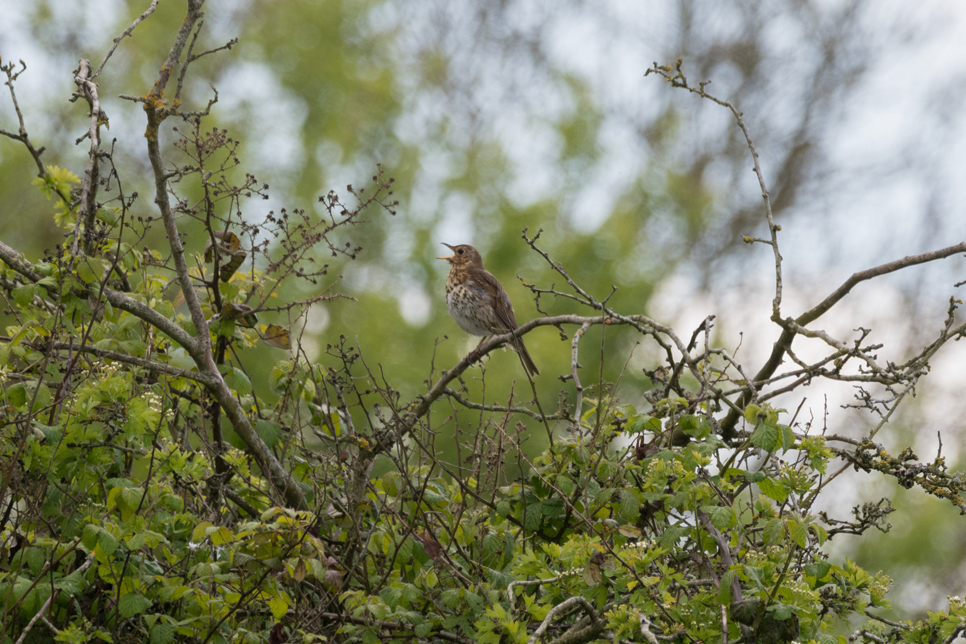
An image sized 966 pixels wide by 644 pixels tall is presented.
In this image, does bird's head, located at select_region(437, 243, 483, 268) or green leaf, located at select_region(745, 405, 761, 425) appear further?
bird's head, located at select_region(437, 243, 483, 268)

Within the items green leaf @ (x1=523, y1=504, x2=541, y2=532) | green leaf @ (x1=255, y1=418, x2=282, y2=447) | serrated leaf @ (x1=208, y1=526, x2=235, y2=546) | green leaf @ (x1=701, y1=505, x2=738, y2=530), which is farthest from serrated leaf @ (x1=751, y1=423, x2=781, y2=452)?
green leaf @ (x1=255, y1=418, x2=282, y2=447)

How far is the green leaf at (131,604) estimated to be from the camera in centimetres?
229

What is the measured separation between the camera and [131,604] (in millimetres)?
2297

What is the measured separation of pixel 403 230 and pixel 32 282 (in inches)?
497

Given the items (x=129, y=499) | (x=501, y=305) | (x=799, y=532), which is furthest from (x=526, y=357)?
(x=799, y=532)

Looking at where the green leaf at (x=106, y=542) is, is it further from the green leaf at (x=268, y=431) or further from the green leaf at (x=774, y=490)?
the green leaf at (x=774, y=490)

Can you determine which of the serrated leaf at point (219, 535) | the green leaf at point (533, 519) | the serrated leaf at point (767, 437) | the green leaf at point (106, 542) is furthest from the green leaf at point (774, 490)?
the green leaf at point (106, 542)

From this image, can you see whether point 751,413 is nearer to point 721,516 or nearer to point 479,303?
point 721,516

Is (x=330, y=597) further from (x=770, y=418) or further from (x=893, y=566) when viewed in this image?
(x=893, y=566)

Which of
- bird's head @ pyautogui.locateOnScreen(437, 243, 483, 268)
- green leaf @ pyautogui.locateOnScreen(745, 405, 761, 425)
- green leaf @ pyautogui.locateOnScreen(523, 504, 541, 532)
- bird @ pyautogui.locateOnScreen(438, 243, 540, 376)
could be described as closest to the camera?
green leaf @ pyautogui.locateOnScreen(745, 405, 761, 425)

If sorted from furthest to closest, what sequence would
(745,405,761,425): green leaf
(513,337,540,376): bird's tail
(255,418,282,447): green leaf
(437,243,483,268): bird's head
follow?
1. (437,243,483,268): bird's head
2. (513,337,540,376): bird's tail
3. (255,418,282,447): green leaf
4. (745,405,761,425): green leaf

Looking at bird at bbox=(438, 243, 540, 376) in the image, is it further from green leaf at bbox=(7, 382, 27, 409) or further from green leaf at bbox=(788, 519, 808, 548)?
green leaf at bbox=(788, 519, 808, 548)

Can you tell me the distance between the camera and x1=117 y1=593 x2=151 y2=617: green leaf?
2285mm

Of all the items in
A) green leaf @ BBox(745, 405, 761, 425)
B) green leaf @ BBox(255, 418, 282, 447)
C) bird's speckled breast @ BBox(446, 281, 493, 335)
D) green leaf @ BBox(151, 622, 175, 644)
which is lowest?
green leaf @ BBox(151, 622, 175, 644)
